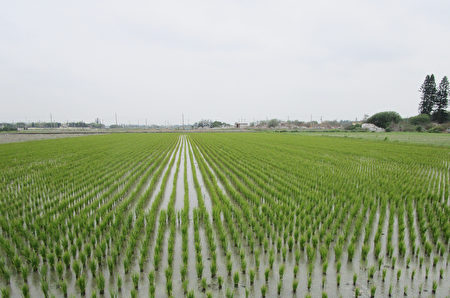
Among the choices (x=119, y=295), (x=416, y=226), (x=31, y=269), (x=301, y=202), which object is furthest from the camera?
(x=301, y=202)

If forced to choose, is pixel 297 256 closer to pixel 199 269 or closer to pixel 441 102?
pixel 199 269

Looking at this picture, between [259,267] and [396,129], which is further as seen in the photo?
[396,129]

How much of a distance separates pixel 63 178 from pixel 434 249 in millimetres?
10170

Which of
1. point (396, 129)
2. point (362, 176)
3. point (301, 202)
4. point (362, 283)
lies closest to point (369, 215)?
point (301, 202)

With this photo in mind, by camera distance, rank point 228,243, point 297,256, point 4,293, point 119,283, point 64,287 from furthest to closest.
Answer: point 228,243, point 297,256, point 119,283, point 64,287, point 4,293

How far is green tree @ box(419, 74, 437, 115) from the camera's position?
62.2m

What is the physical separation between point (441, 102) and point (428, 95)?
360cm

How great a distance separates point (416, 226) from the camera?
4.67 m

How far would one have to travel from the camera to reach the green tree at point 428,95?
6222 cm

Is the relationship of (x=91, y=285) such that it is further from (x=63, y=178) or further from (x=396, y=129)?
(x=396, y=129)

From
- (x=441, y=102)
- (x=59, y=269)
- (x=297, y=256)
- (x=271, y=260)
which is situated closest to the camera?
(x=59, y=269)

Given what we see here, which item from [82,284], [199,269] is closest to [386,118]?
[199,269]

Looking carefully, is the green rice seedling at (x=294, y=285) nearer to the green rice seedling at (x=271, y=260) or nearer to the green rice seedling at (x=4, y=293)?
the green rice seedling at (x=271, y=260)

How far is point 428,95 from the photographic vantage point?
62.8 metres
